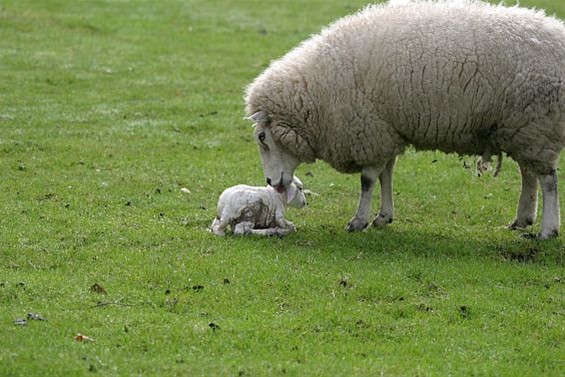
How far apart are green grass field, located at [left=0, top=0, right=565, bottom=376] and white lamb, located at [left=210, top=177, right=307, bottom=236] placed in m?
0.22

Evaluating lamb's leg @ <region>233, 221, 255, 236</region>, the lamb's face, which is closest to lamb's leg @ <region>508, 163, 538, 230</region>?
the lamb's face

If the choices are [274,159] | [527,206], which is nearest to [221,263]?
[274,159]

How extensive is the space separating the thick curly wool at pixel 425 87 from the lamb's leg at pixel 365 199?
0.15 metres

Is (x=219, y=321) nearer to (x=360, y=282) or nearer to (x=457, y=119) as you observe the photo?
(x=360, y=282)

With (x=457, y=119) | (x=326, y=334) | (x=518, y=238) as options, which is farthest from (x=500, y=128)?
(x=326, y=334)

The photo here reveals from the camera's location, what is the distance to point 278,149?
40.8 ft

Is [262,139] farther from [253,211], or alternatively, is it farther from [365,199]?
[365,199]

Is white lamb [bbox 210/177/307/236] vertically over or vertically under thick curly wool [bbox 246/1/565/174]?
under

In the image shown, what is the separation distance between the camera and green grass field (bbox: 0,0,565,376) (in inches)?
328

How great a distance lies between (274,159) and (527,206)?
2998 mm

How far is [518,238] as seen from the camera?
1221 centimetres

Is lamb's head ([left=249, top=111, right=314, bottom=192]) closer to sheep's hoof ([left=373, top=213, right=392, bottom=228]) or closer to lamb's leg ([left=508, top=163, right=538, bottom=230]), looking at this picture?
sheep's hoof ([left=373, top=213, right=392, bottom=228])

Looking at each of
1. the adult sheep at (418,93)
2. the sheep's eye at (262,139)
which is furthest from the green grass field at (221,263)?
the sheep's eye at (262,139)

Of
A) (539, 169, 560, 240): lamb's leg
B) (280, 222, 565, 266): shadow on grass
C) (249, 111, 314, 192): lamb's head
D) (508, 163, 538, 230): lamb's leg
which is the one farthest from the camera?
(508, 163, 538, 230): lamb's leg
